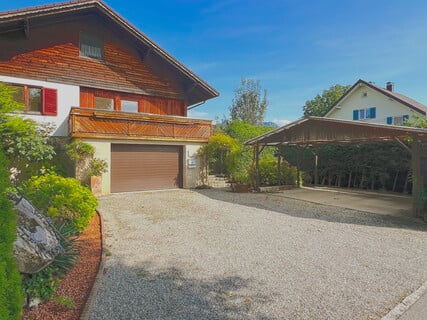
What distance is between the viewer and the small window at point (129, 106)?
1522cm

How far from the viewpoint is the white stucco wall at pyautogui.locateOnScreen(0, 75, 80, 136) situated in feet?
41.5

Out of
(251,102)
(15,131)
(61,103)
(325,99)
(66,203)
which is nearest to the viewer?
(66,203)

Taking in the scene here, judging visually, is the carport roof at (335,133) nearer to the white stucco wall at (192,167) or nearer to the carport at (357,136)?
the carport at (357,136)

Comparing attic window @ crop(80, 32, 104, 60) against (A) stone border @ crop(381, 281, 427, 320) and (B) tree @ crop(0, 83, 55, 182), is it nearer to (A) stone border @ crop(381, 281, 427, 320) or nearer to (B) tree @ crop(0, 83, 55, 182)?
(B) tree @ crop(0, 83, 55, 182)

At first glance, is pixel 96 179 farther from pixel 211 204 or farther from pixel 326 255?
pixel 326 255

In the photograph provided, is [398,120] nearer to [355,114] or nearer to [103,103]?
[355,114]

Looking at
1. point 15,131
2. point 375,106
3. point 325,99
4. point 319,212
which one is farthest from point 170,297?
point 325,99

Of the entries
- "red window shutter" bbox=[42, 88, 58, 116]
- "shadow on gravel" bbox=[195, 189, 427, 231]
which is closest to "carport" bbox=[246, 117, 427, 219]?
"shadow on gravel" bbox=[195, 189, 427, 231]

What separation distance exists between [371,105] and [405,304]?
2633cm

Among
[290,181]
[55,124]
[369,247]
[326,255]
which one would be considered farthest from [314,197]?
[55,124]

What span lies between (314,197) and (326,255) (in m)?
7.93

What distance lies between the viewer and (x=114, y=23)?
1463 centimetres

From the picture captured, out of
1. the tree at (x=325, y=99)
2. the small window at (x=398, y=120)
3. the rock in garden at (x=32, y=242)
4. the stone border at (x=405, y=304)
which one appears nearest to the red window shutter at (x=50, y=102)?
the rock in garden at (x=32, y=242)

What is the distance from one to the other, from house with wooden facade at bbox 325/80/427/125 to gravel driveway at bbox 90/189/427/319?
733 inches
